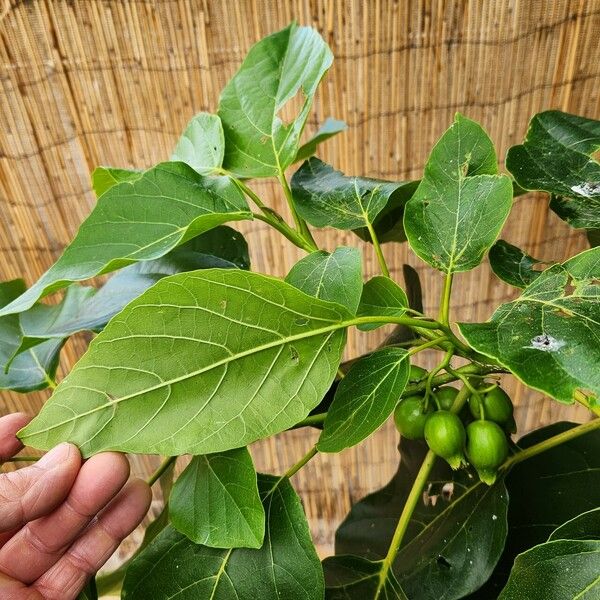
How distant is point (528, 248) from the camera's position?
940 mm

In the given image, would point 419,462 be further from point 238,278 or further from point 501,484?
point 238,278

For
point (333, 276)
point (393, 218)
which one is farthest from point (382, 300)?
point (393, 218)

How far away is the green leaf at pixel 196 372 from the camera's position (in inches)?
12.4

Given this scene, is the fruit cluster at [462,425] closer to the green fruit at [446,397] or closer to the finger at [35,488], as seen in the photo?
the green fruit at [446,397]

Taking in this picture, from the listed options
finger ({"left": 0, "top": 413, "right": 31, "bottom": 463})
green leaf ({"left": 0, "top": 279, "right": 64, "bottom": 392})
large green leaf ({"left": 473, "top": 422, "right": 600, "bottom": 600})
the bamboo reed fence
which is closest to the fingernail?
finger ({"left": 0, "top": 413, "right": 31, "bottom": 463})

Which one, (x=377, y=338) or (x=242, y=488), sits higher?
(x=242, y=488)

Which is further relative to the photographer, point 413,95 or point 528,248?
point 528,248

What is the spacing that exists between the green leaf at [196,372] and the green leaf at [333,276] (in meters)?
0.02

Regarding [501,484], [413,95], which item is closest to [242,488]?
[501,484]

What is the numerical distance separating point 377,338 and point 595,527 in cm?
68

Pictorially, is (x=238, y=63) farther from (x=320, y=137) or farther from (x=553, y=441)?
(x=553, y=441)

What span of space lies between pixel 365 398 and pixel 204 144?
9.4 inches

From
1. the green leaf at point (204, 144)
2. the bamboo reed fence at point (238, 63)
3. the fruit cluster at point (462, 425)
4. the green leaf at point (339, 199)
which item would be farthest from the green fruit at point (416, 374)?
the bamboo reed fence at point (238, 63)

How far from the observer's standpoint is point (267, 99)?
1.55ft
